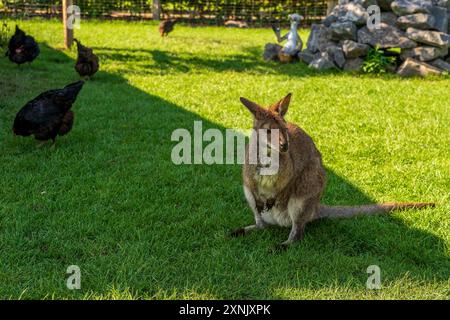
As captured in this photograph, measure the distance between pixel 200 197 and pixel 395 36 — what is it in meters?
8.30

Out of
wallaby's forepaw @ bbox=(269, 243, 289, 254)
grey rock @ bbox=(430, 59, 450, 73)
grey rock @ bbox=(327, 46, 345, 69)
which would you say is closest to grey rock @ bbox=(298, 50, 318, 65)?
grey rock @ bbox=(327, 46, 345, 69)

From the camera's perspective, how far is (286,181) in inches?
161

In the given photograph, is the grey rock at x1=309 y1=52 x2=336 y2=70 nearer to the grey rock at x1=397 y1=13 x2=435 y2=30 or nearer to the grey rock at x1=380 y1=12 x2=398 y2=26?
the grey rock at x1=380 y1=12 x2=398 y2=26

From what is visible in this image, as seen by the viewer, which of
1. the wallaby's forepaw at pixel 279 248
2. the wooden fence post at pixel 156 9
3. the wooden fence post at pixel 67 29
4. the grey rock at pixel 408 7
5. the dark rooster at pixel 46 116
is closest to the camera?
the wallaby's forepaw at pixel 279 248

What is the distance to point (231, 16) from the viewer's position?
21312 mm

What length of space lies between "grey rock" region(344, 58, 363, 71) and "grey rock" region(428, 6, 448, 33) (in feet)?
6.03

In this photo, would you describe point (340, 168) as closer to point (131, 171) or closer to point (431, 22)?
point (131, 171)

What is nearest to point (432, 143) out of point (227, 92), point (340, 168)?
point (340, 168)

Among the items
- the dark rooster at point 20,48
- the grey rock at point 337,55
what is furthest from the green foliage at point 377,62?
the dark rooster at point 20,48

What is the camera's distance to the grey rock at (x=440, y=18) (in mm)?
11930

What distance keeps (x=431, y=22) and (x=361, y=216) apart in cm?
849

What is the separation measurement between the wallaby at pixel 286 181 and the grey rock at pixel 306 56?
342 inches

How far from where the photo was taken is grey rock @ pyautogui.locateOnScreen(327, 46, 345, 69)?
481 inches

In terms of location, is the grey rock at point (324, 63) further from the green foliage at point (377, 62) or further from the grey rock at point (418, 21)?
the grey rock at point (418, 21)
